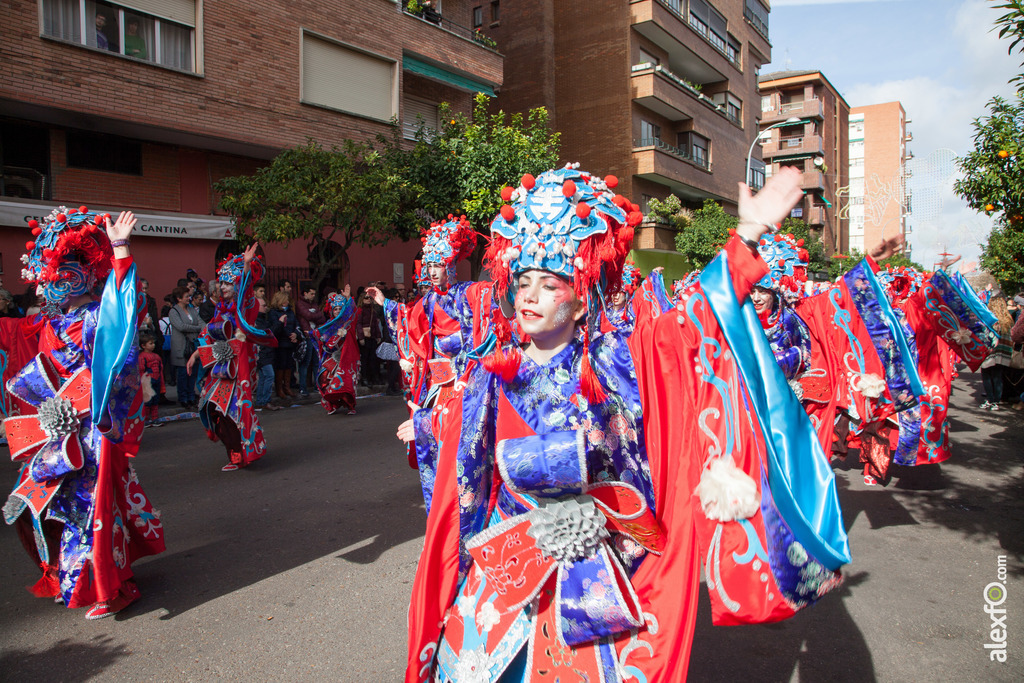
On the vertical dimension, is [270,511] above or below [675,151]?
below

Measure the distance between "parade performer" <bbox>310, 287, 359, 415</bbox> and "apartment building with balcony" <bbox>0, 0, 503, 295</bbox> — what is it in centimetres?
551

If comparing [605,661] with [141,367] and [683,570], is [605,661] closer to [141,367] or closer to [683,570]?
[683,570]

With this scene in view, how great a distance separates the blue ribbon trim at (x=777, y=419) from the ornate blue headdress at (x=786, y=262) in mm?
2901

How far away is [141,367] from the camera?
4.27m

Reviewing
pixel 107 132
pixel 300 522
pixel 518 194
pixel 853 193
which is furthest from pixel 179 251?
pixel 853 193

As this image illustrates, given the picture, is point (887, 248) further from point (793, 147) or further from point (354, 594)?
point (793, 147)

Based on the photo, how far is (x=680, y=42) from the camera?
27609mm

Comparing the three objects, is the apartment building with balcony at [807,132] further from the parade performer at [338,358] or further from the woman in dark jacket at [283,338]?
the parade performer at [338,358]

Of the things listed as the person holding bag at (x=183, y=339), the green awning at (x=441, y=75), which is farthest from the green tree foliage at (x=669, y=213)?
the person holding bag at (x=183, y=339)

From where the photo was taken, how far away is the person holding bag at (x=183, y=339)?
33.5 ft

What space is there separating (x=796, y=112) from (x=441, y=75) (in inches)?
1604

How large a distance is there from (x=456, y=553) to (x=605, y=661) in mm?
565

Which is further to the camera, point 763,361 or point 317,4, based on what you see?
point 317,4

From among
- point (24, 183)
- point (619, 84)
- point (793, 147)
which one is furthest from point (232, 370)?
point (793, 147)
